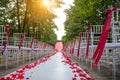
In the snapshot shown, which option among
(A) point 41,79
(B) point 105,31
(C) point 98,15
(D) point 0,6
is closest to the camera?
(B) point 105,31

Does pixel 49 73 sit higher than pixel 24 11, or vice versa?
pixel 24 11

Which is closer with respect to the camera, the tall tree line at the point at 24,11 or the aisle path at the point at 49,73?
the aisle path at the point at 49,73

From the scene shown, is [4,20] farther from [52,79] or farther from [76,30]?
[52,79]

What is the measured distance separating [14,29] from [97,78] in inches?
1183

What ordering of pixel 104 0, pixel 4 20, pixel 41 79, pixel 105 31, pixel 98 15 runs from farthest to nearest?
pixel 4 20
pixel 98 15
pixel 104 0
pixel 41 79
pixel 105 31

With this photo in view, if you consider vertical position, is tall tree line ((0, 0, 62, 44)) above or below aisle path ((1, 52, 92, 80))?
above

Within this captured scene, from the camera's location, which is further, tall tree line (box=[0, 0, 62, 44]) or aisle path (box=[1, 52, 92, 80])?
tall tree line (box=[0, 0, 62, 44])

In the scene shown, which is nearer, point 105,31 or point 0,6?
point 105,31

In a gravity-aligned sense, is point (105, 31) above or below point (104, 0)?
below

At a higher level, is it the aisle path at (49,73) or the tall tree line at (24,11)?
the tall tree line at (24,11)

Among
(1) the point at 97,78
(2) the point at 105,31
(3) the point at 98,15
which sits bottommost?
(1) the point at 97,78

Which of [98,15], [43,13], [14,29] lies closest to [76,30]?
[43,13]

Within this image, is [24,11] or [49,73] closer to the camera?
[49,73]

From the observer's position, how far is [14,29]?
38.6 meters
